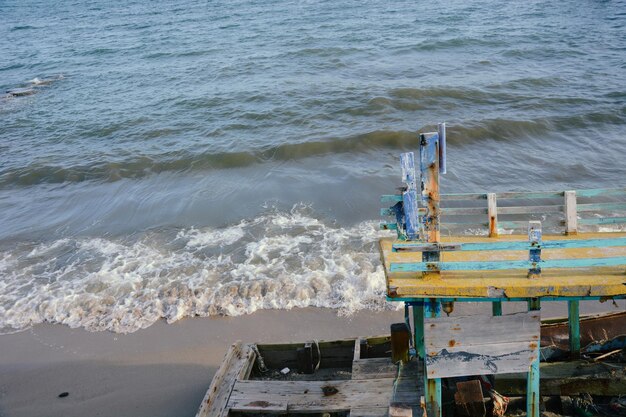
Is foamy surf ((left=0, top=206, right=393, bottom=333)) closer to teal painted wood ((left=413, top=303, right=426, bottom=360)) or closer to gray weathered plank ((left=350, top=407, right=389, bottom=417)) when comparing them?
teal painted wood ((left=413, top=303, right=426, bottom=360))

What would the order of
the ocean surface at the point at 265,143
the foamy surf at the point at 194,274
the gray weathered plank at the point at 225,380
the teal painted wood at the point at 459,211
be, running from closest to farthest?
the teal painted wood at the point at 459,211, the gray weathered plank at the point at 225,380, the foamy surf at the point at 194,274, the ocean surface at the point at 265,143

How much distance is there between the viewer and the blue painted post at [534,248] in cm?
455

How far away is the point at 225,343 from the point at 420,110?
47.8 feet

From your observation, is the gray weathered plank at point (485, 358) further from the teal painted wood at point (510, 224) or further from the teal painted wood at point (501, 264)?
the teal painted wood at point (510, 224)

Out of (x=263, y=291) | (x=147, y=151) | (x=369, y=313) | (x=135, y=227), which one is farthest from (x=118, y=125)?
(x=369, y=313)

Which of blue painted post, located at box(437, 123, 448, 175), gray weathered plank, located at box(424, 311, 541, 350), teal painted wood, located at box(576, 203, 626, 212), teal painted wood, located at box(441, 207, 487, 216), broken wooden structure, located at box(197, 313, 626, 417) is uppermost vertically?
blue painted post, located at box(437, 123, 448, 175)

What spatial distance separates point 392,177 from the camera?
15953mm

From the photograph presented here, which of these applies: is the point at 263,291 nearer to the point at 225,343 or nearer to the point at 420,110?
the point at 225,343

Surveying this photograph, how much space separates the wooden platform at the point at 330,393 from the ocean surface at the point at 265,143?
4049 mm

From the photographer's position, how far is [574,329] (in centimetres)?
624

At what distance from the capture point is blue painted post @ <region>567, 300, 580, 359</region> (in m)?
6.20

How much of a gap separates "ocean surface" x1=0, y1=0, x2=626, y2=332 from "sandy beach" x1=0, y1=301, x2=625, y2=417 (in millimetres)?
443

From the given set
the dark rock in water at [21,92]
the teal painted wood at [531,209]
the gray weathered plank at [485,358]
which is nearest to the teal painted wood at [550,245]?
the gray weathered plank at [485,358]

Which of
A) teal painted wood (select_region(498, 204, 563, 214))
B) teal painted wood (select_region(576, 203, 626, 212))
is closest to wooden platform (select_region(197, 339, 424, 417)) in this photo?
teal painted wood (select_region(498, 204, 563, 214))
